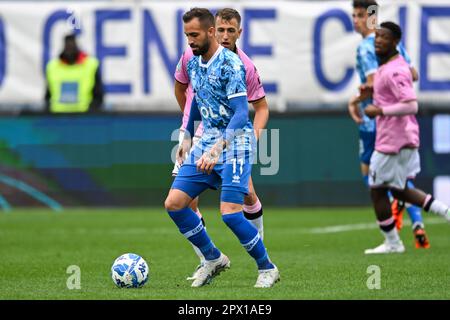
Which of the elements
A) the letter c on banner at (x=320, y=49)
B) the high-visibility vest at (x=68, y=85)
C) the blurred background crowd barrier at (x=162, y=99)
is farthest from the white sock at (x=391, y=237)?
the high-visibility vest at (x=68, y=85)

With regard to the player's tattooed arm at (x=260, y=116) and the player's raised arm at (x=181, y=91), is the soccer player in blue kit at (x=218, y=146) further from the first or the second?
the player's raised arm at (x=181, y=91)

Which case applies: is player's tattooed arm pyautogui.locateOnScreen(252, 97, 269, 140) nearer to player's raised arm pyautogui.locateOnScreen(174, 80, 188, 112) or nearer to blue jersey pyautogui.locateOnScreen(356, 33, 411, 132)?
player's raised arm pyautogui.locateOnScreen(174, 80, 188, 112)

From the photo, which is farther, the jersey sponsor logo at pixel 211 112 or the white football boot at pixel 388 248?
the white football boot at pixel 388 248

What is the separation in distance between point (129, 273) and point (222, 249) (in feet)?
12.7

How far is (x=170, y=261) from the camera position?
455 inches

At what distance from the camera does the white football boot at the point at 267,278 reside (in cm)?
905

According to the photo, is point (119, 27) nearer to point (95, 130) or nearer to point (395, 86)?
point (95, 130)

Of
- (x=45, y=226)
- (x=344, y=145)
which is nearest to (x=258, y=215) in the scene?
(x=45, y=226)

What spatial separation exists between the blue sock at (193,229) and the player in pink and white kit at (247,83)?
0.81ft

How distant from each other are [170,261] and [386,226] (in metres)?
2.46

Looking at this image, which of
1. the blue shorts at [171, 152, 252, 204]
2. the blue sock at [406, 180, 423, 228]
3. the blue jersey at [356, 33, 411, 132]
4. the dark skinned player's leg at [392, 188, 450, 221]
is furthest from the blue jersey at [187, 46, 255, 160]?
the blue sock at [406, 180, 423, 228]

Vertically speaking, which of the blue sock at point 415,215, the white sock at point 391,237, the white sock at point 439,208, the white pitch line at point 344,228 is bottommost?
the white pitch line at point 344,228

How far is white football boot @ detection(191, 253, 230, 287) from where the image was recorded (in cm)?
943

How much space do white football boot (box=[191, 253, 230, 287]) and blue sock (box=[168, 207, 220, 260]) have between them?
0.16ft
